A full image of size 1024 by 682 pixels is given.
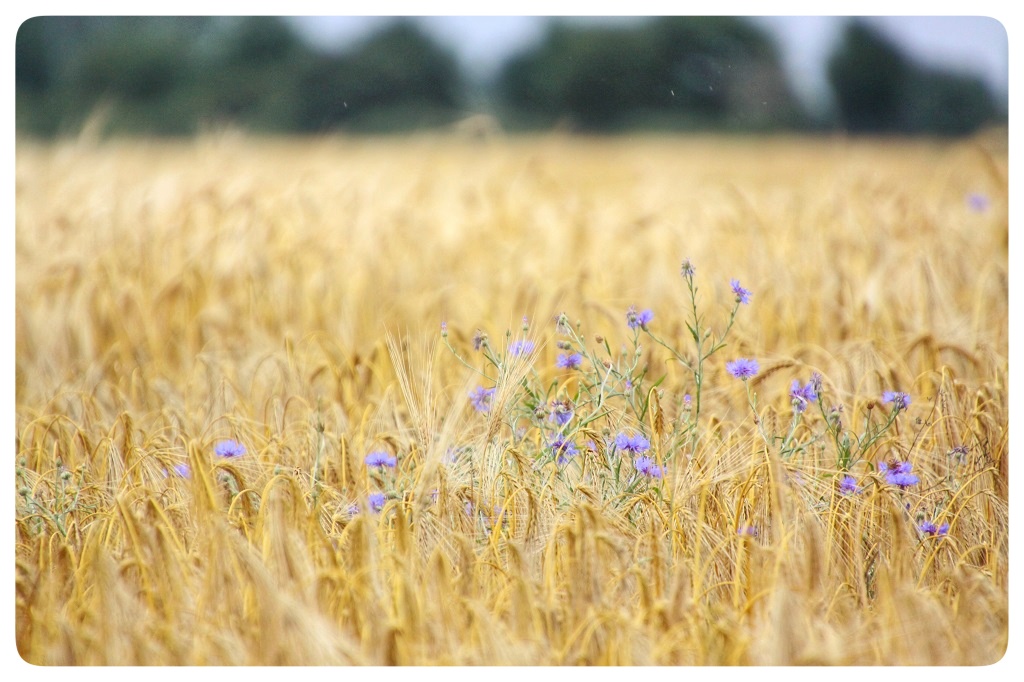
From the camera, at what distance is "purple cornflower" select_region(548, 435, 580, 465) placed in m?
1.24

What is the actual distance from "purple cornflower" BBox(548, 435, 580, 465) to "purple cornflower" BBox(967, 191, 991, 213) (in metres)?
1.42

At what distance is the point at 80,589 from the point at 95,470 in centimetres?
21

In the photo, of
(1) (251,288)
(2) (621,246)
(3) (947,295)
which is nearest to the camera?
(3) (947,295)

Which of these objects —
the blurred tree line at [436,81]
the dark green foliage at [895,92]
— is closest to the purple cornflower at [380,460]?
the blurred tree line at [436,81]

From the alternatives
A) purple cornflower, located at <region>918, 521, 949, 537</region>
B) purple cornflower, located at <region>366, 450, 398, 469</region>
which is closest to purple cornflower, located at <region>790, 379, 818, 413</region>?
purple cornflower, located at <region>918, 521, 949, 537</region>

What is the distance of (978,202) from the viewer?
2.07 meters

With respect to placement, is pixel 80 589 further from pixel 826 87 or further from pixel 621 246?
pixel 826 87

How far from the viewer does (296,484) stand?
1151 mm

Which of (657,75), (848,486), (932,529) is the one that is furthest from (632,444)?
(657,75)

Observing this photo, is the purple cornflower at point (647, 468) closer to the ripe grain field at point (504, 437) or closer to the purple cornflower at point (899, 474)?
the ripe grain field at point (504, 437)

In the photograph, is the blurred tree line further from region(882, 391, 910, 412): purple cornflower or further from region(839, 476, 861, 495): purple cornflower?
region(839, 476, 861, 495): purple cornflower

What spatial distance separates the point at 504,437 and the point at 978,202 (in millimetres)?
1486

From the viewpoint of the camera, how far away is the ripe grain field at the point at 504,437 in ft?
3.61
